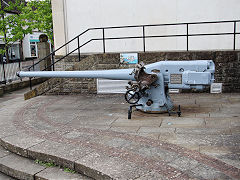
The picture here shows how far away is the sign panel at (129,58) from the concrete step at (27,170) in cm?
607

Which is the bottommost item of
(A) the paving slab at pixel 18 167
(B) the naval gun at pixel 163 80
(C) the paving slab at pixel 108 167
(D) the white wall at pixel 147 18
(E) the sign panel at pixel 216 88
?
(A) the paving slab at pixel 18 167

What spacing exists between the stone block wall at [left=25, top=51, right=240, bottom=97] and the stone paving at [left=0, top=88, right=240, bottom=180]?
39.2 inches

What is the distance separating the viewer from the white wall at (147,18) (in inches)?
454

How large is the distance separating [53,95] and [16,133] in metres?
5.00

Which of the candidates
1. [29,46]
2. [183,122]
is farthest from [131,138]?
[29,46]

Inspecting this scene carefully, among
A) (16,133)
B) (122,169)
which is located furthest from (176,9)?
(122,169)

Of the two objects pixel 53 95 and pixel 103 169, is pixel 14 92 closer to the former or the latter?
pixel 53 95

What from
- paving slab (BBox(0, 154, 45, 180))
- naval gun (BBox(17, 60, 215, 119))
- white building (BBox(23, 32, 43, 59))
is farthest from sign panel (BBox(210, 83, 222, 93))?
white building (BBox(23, 32, 43, 59))

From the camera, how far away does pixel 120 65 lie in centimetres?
1131

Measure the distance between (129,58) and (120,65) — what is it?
426mm

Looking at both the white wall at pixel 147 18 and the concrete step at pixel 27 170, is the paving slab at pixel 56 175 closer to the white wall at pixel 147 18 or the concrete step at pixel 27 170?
the concrete step at pixel 27 170

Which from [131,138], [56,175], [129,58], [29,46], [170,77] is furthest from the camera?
[29,46]

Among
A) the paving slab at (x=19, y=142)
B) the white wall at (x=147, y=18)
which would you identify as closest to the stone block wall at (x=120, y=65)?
the white wall at (x=147, y=18)

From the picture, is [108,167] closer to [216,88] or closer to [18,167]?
[18,167]
